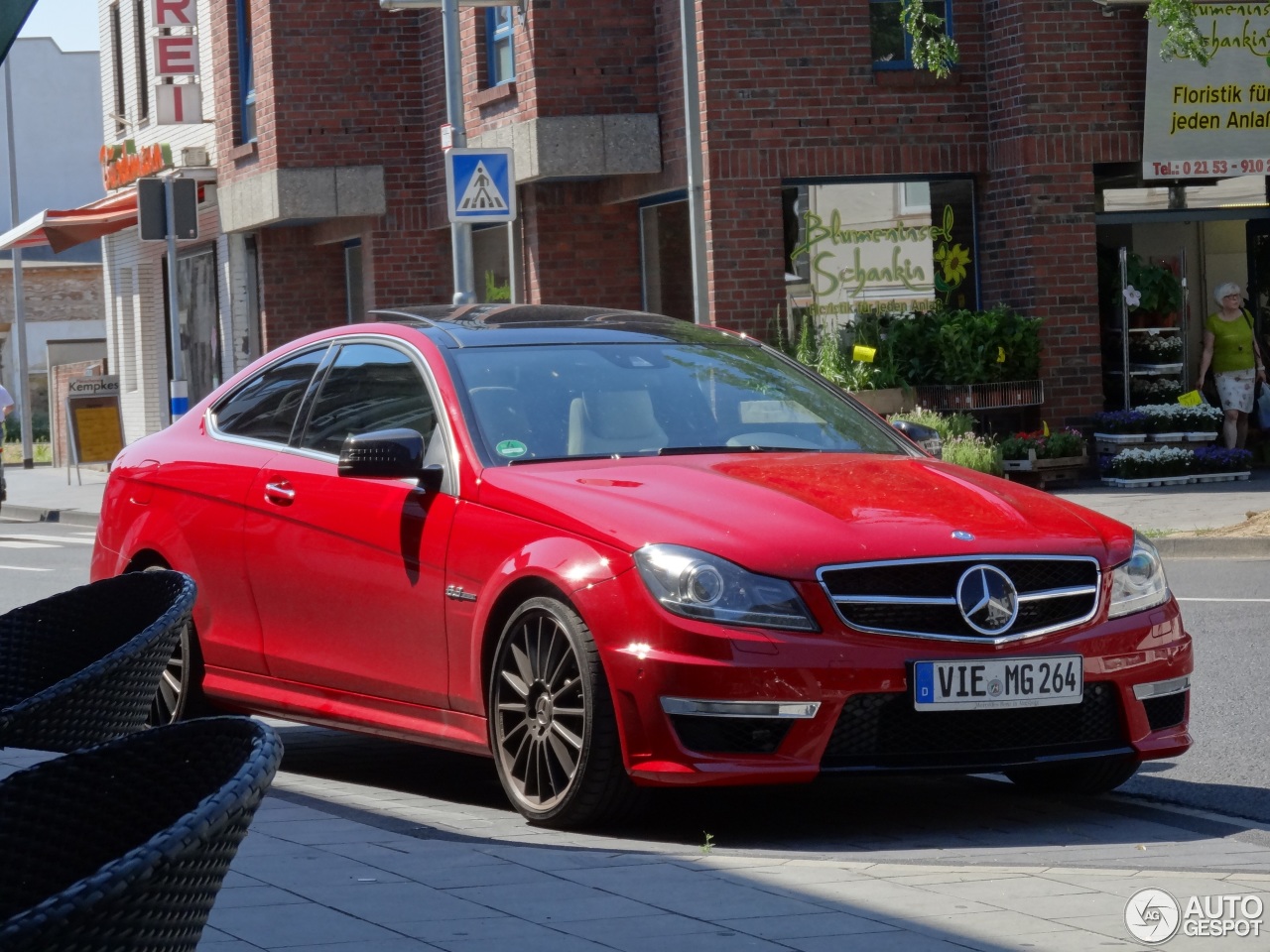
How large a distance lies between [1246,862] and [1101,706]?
0.68 meters

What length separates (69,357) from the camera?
55.8 metres

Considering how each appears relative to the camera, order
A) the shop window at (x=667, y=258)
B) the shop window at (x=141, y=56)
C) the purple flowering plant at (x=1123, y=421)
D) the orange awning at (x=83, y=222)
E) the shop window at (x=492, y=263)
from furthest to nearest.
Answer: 1. the shop window at (x=141, y=56)
2. the orange awning at (x=83, y=222)
3. the shop window at (x=492, y=263)
4. the shop window at (x=667, y=258)
5. the purple flowering plant at (x=1123, y=421)

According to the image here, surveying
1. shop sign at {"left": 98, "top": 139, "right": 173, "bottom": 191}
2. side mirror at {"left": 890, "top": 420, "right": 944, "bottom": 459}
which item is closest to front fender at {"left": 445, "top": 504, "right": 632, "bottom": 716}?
side mirror at {"left": 890, "top": 420, "right": 944, "bottom": 459}

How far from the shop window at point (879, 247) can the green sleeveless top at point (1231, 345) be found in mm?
2393

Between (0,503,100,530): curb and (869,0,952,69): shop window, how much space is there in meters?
9.54

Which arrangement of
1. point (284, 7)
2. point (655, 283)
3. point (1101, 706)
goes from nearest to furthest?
point (1101, 706) → point (655, 283) → point (284, 7)

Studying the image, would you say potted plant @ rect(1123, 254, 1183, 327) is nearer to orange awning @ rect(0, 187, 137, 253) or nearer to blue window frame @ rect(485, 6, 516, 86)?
blue window frame @ rect(485, 6, 516, 86)

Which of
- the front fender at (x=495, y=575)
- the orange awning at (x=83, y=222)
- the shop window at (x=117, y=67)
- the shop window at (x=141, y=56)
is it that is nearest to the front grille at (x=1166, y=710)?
the front fender at (x=495, y=575)

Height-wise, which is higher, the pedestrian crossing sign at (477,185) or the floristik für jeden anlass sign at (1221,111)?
the floristik für jeden anlass sign at (1221,111)

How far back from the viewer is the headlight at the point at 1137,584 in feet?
20.2

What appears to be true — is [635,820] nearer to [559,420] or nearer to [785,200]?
[559,420]

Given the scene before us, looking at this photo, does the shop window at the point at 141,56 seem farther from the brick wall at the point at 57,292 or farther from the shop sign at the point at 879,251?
the brick wall at the point at 57,292

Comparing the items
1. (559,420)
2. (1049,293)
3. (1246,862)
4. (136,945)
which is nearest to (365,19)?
(1049,293)

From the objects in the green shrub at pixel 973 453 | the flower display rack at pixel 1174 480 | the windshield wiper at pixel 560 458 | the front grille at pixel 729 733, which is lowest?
the flower display rack at pixel 1174 480
